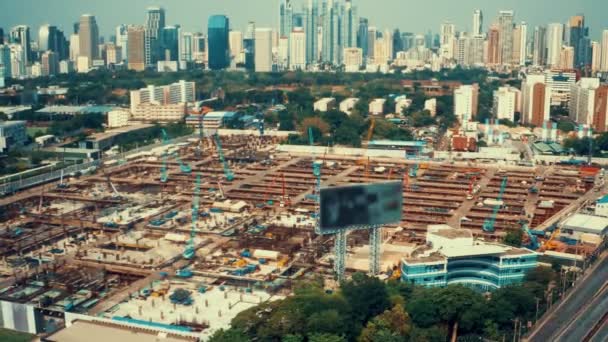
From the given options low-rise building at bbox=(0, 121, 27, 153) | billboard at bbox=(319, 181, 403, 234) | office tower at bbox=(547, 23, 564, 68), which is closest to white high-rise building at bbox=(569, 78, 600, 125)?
office tower at bbox=(547, 23, 564, 68)

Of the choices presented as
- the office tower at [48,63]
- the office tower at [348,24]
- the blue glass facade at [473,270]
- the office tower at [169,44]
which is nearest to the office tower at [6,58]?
the office tower at [48,63]

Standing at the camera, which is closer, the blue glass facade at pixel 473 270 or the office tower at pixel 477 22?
the blue glass facade at pixel 473 270

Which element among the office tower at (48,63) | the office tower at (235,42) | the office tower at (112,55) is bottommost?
the office tower at (48,63)

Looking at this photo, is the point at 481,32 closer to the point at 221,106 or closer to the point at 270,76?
the point at 270,76

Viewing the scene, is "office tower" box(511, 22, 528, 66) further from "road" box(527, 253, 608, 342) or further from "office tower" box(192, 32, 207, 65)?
"road" box(527, 253, 608, 342)

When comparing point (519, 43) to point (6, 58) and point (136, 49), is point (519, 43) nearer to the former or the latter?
point (136, 49)

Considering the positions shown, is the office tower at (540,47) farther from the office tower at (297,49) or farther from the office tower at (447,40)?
the office tower at (297,49)

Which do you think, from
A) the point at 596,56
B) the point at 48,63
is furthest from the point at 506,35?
the point at 48,63
